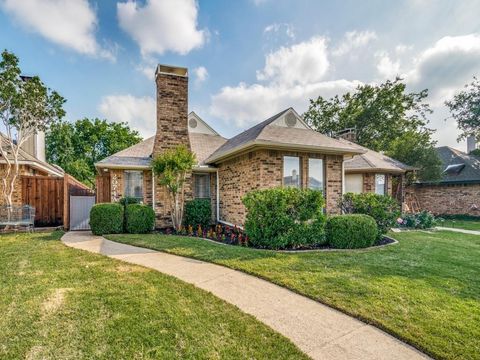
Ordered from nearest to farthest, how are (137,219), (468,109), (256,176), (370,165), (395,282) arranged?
(395,282)
(256,176)
(137,219)
(370,165)
(468,109)

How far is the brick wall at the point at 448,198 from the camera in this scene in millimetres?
16922

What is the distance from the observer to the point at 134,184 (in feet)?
35.7

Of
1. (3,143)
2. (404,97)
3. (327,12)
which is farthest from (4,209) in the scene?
(404,97)

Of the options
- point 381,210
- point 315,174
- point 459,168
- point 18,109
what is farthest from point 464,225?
point 18,109

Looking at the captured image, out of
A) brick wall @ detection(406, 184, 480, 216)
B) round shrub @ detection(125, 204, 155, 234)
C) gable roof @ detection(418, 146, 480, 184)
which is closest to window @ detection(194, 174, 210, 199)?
round shrub @ detection(125, 204, 155, 234)

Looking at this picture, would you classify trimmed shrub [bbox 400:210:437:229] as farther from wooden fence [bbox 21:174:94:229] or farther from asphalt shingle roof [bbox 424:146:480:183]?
wooden fence [bbox 21:174:94:229]

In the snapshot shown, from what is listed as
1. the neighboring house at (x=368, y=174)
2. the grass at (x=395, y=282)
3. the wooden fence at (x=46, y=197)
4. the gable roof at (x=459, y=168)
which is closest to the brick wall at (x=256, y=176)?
the grass at (x=395, y=282)

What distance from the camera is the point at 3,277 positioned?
14.6ft

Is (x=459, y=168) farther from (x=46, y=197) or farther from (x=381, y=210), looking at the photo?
(x=46, y=197)

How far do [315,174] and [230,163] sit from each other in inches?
130

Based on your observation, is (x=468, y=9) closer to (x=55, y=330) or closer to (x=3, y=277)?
(x=55, y=330)

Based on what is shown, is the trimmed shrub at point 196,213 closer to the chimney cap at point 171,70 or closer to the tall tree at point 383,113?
the chimney cap at point 171,70

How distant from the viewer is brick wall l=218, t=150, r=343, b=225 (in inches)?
336

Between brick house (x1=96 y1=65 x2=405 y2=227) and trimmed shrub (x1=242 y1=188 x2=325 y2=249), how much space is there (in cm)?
160
